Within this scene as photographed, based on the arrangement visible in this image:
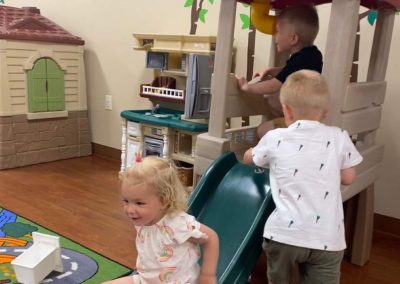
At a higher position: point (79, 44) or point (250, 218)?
Result: point (79, 44)

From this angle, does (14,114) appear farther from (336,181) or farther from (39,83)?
(336,181)

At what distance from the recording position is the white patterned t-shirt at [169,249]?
3.76 feet

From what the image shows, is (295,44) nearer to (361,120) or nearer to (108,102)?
(361,120)

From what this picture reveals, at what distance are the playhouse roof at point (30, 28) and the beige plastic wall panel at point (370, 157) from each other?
2.44 metres

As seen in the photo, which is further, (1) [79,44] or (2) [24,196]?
(1) [79,44]

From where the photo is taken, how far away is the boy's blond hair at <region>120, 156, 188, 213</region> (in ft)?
3.63

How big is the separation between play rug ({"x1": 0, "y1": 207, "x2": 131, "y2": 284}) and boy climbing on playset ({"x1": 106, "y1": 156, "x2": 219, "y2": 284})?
63cm

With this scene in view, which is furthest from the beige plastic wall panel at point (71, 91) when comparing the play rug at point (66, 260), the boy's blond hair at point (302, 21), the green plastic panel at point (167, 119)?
the boy's blond hair at point (302, 21)

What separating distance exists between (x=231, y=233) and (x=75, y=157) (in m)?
2.41

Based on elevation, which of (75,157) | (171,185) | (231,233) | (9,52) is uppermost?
(9,52)

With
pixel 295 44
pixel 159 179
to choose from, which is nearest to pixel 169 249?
pixel 159 179

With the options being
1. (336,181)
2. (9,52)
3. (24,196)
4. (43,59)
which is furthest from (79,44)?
(336,181)

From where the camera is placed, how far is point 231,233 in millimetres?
1483

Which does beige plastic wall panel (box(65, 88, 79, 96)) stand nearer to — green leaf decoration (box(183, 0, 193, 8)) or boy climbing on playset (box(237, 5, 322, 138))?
green leaf decoration (box(183, 0, 193, 8))
